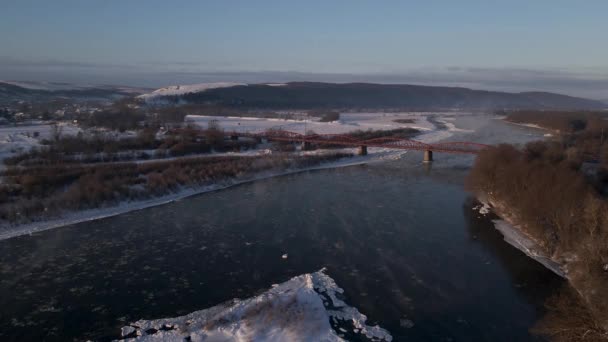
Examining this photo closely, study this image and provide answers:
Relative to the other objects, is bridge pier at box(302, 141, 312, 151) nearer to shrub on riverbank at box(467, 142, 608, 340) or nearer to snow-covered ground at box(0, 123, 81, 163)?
shrub on riverbank at box(467, 142, 608, 340)

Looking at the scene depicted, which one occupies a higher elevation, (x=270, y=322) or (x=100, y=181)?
(x=100, y=181)

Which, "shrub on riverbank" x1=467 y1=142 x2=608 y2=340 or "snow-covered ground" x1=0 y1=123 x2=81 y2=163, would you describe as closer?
"shrub on riverbank" x1=467 y1=142 x2=608 y2=340

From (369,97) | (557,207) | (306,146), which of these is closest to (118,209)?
(557,207)

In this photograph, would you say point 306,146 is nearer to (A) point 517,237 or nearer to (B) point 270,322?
(A) point 517,237

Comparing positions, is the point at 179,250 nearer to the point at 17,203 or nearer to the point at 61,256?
the point at 61,256

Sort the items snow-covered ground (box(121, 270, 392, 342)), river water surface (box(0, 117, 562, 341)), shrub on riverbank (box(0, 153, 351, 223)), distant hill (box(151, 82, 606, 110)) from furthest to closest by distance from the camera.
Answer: distant hill (box(151, 82, 606, 110)), shrub on riverbank (box(0, 153, 351, 223)), river water surface (box(0, 117, 562, 341)), snow-covered ground (box(121, 270, 392, 342))

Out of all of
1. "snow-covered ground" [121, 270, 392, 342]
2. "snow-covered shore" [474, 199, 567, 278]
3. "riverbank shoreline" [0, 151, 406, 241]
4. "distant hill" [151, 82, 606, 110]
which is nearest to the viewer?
"snow-covered ground" [121, 270, 392, 342]

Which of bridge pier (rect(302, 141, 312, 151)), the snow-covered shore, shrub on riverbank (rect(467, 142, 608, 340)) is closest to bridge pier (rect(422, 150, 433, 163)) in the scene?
shrub on riverbank (rect(467, 142, 608, 340))
